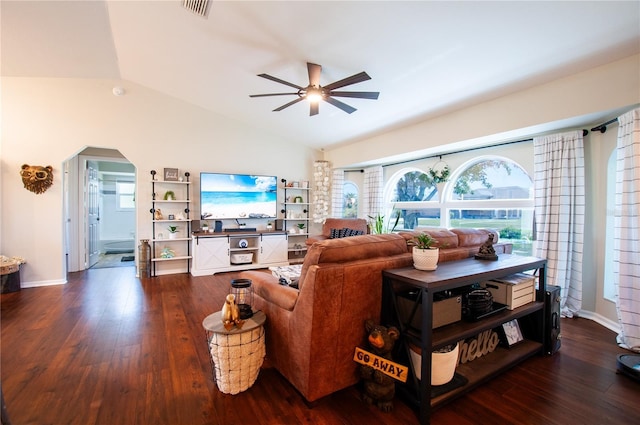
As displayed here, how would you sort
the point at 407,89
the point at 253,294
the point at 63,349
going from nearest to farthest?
the point at 253,294 < the point at 63,349 < the point at 407,89

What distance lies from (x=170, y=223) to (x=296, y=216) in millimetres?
2538

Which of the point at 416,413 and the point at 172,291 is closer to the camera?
the point at 416,413

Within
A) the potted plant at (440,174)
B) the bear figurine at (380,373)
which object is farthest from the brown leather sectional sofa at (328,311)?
the potted plant at (440,174)

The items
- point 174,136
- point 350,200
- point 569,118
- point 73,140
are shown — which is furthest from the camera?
point 350,200

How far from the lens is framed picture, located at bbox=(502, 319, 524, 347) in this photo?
2354mm

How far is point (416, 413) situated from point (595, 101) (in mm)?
3199

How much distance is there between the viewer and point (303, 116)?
4.95m

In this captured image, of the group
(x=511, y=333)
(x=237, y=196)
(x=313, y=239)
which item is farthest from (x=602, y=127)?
(x=237, y=196)

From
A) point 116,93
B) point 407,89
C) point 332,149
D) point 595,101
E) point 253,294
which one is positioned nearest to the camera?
point 253,294

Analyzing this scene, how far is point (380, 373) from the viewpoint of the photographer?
1.70 meters

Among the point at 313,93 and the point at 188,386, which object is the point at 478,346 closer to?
the point at 188,386

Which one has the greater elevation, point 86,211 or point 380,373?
point 86,211

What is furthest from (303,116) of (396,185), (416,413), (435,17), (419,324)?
(416,413)

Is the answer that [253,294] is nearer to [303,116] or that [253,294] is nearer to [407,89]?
[407,89]
